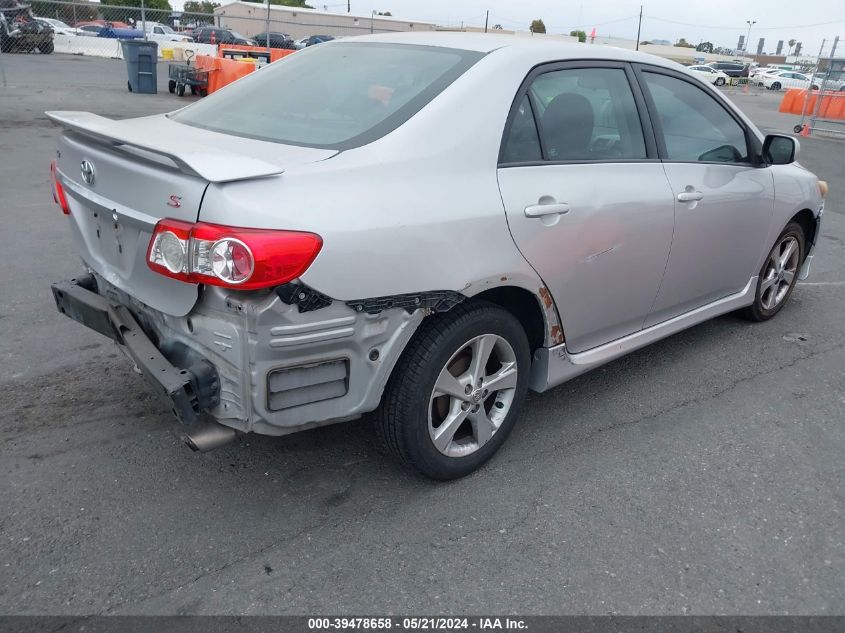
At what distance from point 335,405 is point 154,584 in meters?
0.84

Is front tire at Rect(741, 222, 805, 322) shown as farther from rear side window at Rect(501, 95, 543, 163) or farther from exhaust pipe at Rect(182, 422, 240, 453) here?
exhaust pipe at Rect(182, 422, 240, 453)

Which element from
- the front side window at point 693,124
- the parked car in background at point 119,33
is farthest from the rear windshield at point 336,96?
the parked car in background at point 119,33

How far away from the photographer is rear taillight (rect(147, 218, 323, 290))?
7.11 ft

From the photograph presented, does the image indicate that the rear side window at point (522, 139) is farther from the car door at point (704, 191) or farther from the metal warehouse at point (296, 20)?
the metal warehouse at point (296, 20)

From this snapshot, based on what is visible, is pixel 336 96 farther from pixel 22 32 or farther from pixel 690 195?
pixel 22 32

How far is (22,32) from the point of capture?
26141 mm

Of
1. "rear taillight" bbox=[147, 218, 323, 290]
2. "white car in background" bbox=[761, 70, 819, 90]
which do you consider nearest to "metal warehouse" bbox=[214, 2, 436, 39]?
"white car in background" bbox=[761, 70, 819, 90]

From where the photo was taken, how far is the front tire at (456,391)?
8.78ft

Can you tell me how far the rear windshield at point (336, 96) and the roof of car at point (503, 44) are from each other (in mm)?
79

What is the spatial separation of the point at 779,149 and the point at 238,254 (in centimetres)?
345

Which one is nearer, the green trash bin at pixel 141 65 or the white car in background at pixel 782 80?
the green trash bin at pixel 141 65

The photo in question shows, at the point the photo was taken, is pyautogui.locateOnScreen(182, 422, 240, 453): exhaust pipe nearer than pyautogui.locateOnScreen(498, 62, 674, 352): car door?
Yes

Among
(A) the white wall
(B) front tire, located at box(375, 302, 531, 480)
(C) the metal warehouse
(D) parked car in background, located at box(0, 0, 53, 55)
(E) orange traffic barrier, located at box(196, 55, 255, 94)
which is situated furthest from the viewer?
(C) the metal warehouse

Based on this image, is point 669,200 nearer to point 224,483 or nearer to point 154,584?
point 224,483
